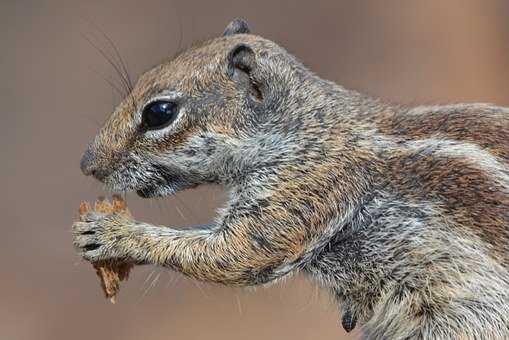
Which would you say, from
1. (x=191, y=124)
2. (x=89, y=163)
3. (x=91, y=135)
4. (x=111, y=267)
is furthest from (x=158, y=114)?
(x=91, y=135)

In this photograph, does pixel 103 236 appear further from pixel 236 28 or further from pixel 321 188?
pixel 236 28

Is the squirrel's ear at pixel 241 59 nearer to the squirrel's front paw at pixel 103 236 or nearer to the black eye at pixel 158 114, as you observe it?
the black eye at pixel 158 114

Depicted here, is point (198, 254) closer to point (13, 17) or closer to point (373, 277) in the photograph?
point (373, 277)

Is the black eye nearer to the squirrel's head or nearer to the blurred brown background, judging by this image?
the squirrel's head

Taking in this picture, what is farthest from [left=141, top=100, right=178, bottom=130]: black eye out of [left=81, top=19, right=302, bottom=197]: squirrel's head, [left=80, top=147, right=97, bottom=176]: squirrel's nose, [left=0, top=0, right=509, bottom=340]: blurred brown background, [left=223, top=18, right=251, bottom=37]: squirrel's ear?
[left=0, top=0, right=509, bottom=340]: blurred brown background

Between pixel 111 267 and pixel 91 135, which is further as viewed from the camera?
pixel 91 135

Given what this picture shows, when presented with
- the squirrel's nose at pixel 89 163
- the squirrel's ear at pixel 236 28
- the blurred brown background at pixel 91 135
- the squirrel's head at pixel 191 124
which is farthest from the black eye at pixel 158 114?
the blurred brown background at pixel 91 135

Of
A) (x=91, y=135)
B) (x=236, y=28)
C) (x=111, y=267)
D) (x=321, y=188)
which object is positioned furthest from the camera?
(x=91, y=135)
